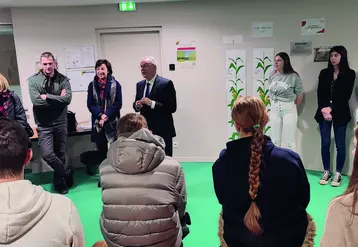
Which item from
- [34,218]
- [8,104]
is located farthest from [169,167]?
[8,104]

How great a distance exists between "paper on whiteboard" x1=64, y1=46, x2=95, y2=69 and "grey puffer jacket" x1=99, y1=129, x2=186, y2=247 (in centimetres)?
328

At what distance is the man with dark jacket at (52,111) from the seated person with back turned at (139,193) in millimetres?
2299

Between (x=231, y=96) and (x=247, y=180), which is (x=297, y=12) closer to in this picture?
(x=231, y=96)

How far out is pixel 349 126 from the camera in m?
4.30

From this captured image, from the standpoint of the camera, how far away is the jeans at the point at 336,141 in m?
4.08

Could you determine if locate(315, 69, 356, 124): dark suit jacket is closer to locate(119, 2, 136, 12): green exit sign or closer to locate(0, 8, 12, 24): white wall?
locate(119, 2, 136, 12): green exit sign

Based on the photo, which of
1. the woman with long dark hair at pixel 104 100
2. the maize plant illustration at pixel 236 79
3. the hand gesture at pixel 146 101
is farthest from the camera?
the maize plant illustration at pixel 236 79

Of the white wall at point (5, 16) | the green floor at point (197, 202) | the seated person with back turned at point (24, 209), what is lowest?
the green floor at point (197, 202)

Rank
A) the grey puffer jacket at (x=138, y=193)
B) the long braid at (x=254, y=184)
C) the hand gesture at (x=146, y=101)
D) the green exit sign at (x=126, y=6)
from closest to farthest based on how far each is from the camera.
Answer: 1. the long braid at (x=254, y=184)
2. the grey puffer jacket at (x=138, y=193)
3. the hand gesture at (x=146, y=101)
4. the green exit sign at (x=126, y=6)

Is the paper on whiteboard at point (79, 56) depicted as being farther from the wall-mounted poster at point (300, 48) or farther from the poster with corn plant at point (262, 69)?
the wall-mounted poster at point (300, 48)

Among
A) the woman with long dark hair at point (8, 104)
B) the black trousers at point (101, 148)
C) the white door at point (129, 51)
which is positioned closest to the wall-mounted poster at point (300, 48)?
the white door at point (129, 51)

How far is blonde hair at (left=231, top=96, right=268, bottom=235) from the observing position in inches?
66.6

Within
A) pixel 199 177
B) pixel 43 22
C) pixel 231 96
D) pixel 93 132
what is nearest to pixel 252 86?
pixel 231 96

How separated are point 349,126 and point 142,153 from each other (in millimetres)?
3340
